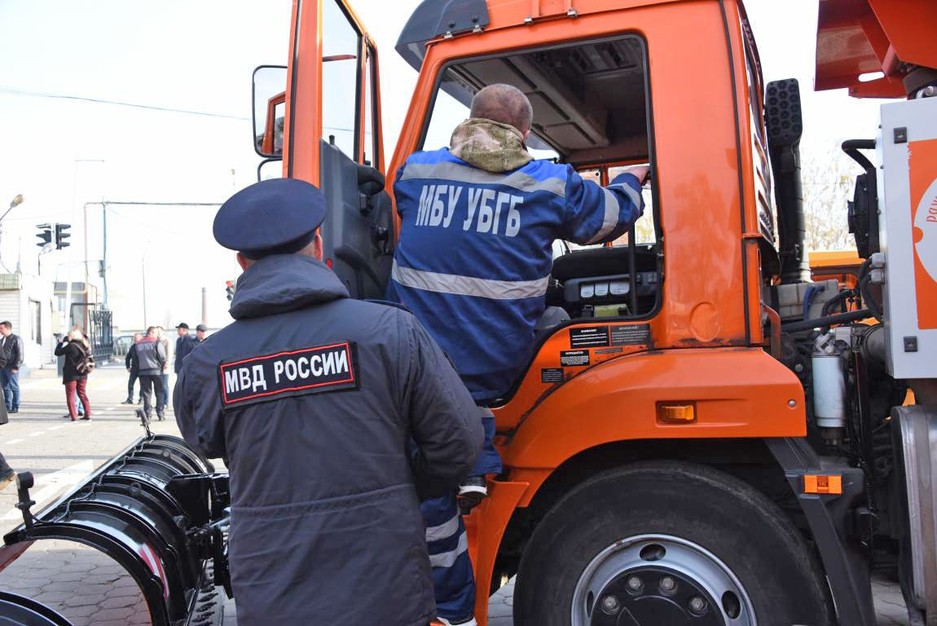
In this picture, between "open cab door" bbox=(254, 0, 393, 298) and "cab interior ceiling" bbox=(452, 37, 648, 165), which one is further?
"cab interior ceiling" bbox=(452, 37, 648, 165)

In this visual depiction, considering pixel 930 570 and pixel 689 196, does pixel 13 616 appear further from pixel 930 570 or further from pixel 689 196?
pixel 930 570

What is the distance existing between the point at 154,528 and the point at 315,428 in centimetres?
139

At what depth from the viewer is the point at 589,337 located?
111 inches

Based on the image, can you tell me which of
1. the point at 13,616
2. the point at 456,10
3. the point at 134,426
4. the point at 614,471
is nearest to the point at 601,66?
the point at 456,10

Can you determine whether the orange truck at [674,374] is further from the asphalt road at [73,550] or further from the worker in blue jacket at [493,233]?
the asphalt road at [73,550]

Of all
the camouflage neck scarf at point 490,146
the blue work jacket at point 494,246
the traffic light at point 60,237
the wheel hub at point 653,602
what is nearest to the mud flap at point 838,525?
the wheel hub at point 653,602

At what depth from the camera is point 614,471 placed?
263 centimetres

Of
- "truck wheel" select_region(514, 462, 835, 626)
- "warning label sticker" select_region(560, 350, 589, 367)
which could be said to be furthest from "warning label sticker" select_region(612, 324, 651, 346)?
"truck wheel" select_region(514, 462, 835, 626)

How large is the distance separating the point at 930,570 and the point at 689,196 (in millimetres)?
1335

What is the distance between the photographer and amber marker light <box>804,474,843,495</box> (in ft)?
7.92

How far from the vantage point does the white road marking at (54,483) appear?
285 inches

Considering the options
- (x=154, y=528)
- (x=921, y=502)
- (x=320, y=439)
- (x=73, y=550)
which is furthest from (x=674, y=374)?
(x=73, y=550)

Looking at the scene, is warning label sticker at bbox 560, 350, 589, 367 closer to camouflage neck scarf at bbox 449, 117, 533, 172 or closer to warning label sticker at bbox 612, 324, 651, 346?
warning label sticker at bbox 612, 324, 651, 346

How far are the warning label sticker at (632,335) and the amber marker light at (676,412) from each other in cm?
27
